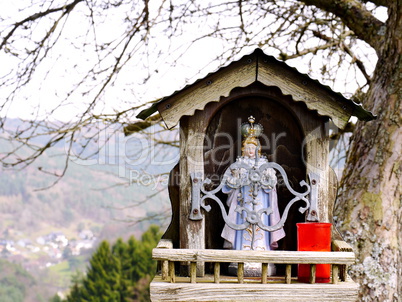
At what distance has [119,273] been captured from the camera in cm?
1414

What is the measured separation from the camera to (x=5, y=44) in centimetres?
388

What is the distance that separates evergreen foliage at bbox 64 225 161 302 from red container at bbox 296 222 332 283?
11.8 m

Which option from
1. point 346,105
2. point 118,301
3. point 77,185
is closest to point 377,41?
point 346,105

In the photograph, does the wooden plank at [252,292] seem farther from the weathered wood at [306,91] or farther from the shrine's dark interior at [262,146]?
the weathered wood at [306,91]

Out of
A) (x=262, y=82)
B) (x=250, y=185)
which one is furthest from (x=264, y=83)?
(x=250, y=185)

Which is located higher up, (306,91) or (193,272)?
(306,91)

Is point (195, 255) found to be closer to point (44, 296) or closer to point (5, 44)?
point (5, 44)

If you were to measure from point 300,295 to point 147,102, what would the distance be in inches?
97.0

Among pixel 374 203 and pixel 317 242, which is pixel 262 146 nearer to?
pixel 317 242

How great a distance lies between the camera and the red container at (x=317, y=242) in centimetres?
224

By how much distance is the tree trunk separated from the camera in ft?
9.50

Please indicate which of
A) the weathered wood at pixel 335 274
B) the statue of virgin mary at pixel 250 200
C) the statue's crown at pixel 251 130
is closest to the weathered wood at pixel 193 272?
the statue of virgin mary at pixel 250 200

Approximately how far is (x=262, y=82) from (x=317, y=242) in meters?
0.70

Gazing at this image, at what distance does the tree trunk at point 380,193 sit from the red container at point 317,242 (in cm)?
73
